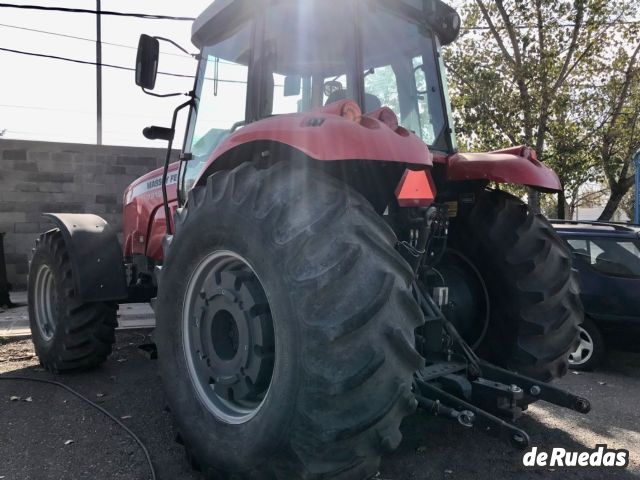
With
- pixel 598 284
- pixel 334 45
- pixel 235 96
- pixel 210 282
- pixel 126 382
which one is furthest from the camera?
pixel 598 284

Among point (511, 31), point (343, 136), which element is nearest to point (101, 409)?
point (343, 136)

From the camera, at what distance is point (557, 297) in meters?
3.32

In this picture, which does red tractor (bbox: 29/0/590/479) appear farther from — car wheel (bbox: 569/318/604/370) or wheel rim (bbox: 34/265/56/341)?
car wheel (bbox: 569/318/604/370)

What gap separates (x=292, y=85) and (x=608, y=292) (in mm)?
4287

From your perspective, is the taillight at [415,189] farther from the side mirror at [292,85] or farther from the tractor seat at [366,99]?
the side mirror at [292,85]

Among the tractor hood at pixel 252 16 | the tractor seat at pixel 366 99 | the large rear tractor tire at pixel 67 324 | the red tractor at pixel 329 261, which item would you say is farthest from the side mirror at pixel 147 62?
the large rear tractor tire at pixel 67 324

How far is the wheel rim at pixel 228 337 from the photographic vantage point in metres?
2.51

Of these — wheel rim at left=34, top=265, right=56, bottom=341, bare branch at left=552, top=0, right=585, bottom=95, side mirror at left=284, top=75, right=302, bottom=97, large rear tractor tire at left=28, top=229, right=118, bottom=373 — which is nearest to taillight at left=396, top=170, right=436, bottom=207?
side mirror at left=284, top=75, right=302, bottom=97

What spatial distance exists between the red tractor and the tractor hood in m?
0.01

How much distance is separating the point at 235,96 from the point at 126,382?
257 cm

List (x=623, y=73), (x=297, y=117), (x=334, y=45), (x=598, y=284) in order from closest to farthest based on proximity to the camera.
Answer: (x=297, y=117) < (x=334, y=45) < (x=598, y=284) < (x=623, y=73)

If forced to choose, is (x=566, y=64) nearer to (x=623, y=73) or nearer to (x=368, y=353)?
(x=623, y=73)

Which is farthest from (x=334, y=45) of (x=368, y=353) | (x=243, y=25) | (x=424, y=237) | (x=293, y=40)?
(x=368, y=353)

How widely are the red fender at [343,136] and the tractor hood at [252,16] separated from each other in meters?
0.99
